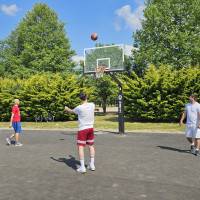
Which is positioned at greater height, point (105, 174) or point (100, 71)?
point (100, 71)

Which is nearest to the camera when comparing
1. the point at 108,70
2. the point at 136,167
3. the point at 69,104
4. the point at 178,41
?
the point at 136,167

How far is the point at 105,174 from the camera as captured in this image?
9039 millimetres

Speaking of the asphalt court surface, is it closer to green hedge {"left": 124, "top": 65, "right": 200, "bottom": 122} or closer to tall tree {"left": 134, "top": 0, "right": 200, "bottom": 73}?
green hedge {"left": 124, "top": 65, "right": 200, "bottom": 122}

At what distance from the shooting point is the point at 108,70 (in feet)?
67.4

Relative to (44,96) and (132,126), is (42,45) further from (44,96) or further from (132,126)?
(132,126)

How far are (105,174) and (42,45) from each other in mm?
41428

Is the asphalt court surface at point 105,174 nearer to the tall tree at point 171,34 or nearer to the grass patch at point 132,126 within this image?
the grass patch at point 132,126

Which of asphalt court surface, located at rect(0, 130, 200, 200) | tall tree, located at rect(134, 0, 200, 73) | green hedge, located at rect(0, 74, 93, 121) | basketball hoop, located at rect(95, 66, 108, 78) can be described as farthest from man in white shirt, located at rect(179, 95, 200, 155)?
tall tree, located at rect(134, 0, 200, 73)

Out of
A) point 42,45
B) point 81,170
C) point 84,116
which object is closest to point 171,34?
point 42,45

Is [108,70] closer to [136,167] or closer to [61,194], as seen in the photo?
[136,167]

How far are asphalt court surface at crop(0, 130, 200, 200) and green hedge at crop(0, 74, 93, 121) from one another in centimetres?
1668

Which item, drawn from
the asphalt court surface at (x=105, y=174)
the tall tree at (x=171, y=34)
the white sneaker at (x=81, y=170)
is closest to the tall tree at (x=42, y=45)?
the tall tree at (x=171, y=34)

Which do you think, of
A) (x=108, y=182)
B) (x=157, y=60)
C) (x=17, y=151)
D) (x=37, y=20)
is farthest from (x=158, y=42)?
(x=108, y=182)

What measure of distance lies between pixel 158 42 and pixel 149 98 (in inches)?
→ 552
